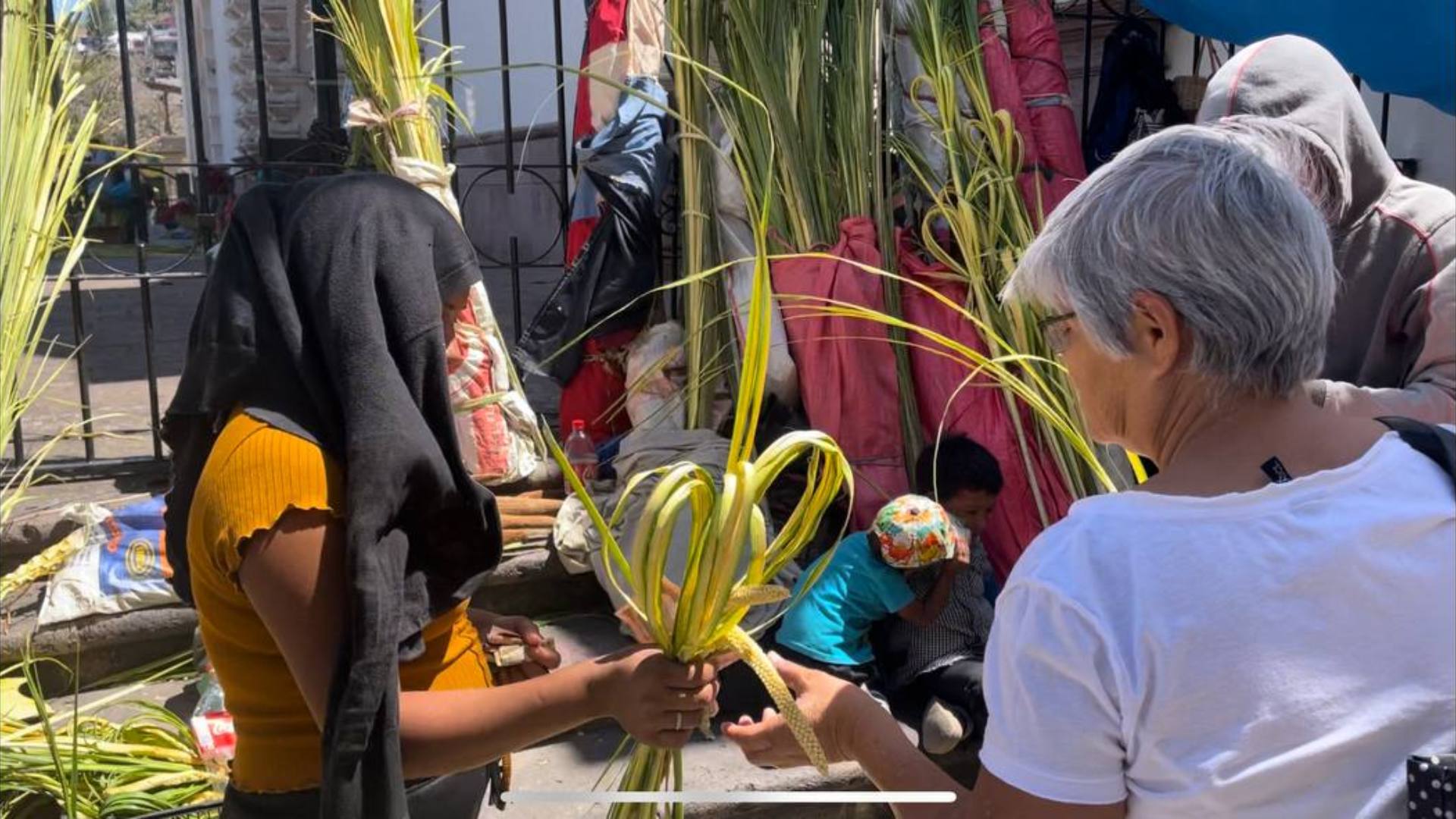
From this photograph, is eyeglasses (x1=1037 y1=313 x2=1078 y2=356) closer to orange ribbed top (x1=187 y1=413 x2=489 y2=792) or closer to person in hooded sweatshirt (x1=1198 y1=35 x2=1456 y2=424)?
orange ribbed top (x1=187 y1=413 x2=489 y2=792)

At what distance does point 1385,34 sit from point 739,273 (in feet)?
6.53

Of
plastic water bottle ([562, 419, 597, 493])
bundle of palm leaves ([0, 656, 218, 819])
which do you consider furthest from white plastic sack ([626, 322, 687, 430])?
bundle of palm leaves ([0, 656, 218, 819])

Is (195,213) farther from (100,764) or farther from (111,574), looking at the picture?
(100,764)

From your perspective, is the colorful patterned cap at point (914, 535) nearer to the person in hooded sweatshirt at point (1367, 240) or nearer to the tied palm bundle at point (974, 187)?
the tied palm bundle at point (974, 187)

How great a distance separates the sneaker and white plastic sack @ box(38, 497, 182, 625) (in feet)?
6.73

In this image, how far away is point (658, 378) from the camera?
13.6 ft

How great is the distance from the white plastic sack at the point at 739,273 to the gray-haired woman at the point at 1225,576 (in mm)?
2767

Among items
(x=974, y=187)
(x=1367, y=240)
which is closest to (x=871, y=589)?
(x=974, y=187)

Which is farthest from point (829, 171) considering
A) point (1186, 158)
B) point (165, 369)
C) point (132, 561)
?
point (165, 369)

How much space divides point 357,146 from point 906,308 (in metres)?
1.85

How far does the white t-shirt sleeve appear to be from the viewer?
1062mm

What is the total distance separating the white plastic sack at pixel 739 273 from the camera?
3961 mm

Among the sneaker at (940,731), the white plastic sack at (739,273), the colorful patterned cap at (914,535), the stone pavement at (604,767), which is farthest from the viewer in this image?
the white plastic sack at (739,273)

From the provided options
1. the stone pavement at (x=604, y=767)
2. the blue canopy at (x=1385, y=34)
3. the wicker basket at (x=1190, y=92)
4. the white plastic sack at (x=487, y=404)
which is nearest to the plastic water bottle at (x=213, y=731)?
the stone pavement at (x=604, y=767)
